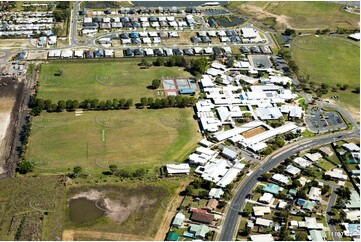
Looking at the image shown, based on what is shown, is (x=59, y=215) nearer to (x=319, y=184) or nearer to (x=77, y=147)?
(x=77, y=147)

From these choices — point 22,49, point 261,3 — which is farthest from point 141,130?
point 261,3

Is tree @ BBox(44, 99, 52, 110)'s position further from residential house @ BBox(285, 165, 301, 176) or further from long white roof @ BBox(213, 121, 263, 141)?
residential house @ BBox(285, 165, 301, 176)

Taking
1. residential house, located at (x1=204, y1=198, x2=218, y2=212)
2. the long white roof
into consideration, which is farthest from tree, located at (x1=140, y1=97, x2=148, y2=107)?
residential house, located at (x1=204, y1=198, x2=218, y2=212)

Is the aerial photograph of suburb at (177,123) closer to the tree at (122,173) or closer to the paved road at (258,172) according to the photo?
the tree at (122,173)

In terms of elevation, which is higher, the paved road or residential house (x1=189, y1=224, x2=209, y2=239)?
the paved road

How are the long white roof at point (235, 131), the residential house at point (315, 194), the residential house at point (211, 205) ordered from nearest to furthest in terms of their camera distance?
the residential house at point (211, 205) → the residential house at point (315, 194) → the long white roof at point (235, 131)

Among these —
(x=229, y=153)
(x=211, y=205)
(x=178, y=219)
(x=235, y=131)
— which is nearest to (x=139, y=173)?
(x=178, y=219)

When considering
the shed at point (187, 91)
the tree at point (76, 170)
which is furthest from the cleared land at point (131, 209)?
the shed at point (187, 91)
